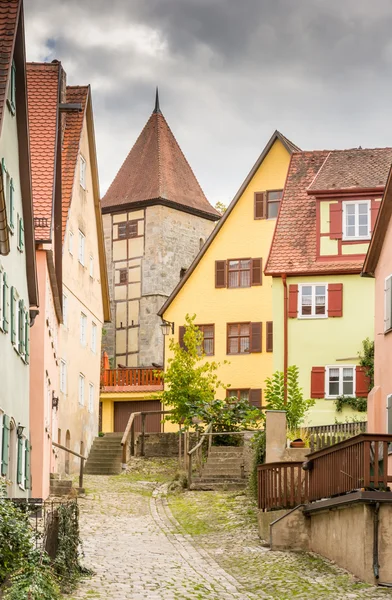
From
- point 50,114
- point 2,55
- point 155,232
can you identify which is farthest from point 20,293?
point 155,232

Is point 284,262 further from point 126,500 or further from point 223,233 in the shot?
point 126,500

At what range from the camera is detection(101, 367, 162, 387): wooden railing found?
2303 inches

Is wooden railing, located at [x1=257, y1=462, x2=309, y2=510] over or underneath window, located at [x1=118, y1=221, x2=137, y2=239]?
underneath

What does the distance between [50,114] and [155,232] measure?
35.9 meters

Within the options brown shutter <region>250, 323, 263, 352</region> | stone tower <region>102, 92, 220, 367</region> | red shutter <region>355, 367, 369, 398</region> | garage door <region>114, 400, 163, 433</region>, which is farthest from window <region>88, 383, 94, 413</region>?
stone tower <region>102, 92, 220, 367</region>

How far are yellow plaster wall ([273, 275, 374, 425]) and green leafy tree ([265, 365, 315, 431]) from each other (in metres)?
1.33

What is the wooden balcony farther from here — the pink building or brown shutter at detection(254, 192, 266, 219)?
the pink building

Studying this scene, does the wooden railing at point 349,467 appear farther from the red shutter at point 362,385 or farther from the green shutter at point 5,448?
the red shutter at point 362,385

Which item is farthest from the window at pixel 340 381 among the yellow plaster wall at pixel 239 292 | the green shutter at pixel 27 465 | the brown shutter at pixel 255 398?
the green shutter at pixel 27 465

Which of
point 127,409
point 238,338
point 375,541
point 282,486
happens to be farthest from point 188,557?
point 127,409

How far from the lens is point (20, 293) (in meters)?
28.1

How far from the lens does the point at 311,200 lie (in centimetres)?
4434

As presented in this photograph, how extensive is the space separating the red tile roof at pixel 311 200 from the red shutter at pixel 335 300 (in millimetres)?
532

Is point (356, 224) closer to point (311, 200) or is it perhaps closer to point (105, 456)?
point (311, 200)
